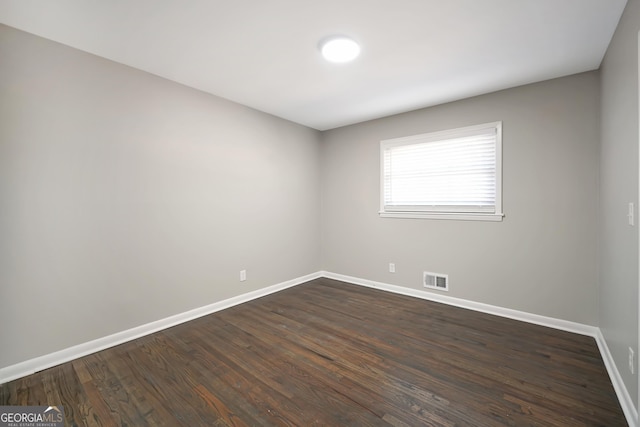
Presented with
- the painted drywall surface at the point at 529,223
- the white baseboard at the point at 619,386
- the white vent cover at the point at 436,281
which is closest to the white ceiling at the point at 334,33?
the painted drywall surface at the point at 529,223

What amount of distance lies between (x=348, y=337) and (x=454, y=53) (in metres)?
2.70

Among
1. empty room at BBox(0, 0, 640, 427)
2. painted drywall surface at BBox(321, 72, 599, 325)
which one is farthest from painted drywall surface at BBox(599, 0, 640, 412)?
painted drywall surface at BBox(321, 72, 599, 325)

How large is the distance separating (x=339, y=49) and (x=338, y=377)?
2.55 m

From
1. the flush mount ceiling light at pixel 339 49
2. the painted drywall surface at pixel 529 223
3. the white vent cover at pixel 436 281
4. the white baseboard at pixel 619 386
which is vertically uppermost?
the flush mount ceiling light at pixel 339 49

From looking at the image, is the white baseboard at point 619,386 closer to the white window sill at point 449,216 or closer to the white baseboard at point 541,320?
the white baseboard at point 541,320

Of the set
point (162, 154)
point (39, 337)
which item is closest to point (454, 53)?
point (162, 154)

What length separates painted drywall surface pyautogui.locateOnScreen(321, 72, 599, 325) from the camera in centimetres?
265

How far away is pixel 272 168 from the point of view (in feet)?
13.0

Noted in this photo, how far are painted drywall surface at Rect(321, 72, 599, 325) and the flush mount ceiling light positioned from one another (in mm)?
1739

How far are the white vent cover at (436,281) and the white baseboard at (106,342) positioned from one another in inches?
89.5

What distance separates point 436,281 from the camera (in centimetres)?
357

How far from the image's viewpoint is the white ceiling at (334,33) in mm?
1793

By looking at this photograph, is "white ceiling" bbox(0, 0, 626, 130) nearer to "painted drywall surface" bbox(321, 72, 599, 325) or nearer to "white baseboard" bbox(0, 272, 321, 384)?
"painted drywall surface" bbox(321, 72, 599, 325)

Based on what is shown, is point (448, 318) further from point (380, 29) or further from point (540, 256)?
point (380, 29)
